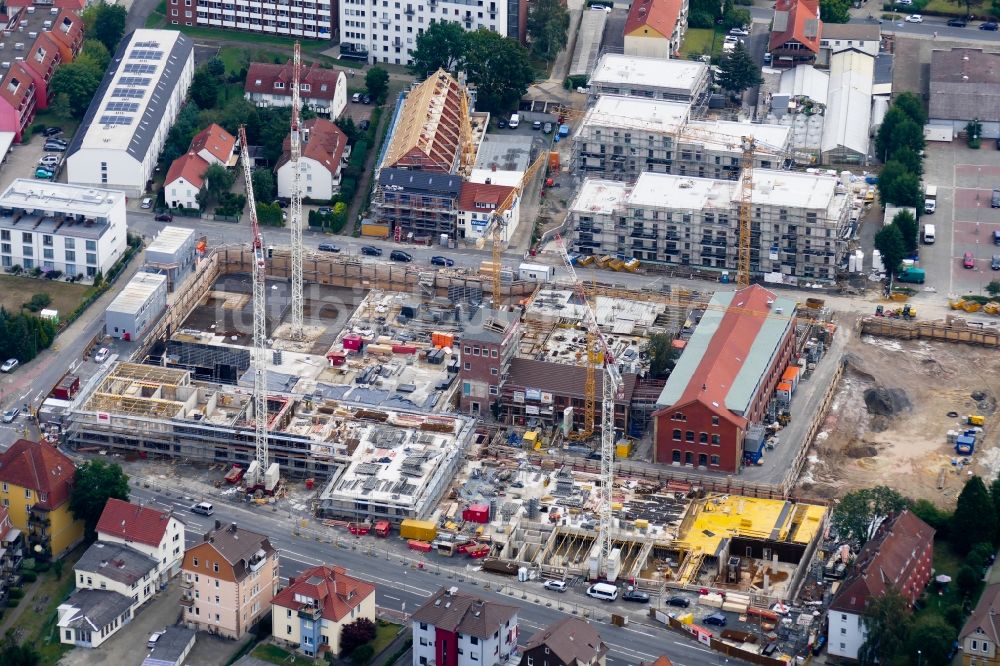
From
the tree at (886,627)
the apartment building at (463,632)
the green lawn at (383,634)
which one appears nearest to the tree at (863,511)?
the tree at (886,627)

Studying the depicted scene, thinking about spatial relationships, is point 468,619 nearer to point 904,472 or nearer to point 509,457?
point 509,457

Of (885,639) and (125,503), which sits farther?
(125,503)

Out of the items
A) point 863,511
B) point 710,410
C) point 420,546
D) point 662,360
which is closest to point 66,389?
point 420,546

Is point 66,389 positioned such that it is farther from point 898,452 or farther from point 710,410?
point 898,452

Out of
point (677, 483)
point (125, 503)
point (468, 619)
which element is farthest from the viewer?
point (677, 483)

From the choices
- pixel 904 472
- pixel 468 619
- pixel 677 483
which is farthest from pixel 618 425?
pixel 468 619

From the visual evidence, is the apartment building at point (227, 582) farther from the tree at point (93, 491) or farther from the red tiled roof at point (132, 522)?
the tree at point (93, 491)

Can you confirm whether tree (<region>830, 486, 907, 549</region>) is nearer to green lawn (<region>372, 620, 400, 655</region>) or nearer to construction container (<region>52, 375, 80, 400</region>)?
green lawn (<region>372, 620, 400, 655</region>)
